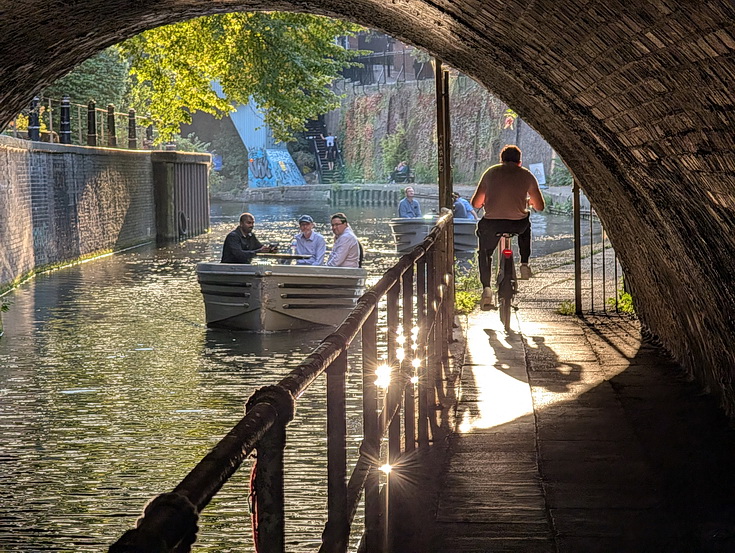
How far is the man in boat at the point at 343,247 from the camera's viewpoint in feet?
52.2

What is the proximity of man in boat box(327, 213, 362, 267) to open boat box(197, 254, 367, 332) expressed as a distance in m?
0.31

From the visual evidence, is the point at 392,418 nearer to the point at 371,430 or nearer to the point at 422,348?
the point at 371,430

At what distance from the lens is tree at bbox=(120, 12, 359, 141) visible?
2594cm

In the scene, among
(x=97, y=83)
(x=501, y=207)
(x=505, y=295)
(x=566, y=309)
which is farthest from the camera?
(x=97, y=83)

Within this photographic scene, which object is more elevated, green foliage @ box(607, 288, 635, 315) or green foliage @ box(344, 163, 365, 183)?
green foliage @ box(344, 163, 365, 183)

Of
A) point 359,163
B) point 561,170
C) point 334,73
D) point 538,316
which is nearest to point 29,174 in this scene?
point 334,73

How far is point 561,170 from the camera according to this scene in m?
Answer: 54.2

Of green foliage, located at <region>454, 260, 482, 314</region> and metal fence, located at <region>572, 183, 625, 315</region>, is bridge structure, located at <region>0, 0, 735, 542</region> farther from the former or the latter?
green foliage, located at <region>454, 260, 482, 314</region>

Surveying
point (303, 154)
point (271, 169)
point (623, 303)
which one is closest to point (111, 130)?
point (623, 303)


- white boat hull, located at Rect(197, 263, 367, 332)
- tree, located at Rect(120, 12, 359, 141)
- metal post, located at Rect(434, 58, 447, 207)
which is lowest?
white boat hull, located at Rect(197, 263, 367, 332)

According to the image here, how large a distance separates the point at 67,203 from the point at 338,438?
76.7ft

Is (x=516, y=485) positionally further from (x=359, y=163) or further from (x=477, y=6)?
(x=359, y=163)

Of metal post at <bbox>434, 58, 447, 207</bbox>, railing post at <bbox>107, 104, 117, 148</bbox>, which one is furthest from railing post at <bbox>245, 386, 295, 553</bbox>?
railing post at <bbox>107, 104, 117, 148</bbox>

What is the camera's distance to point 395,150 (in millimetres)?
73312
